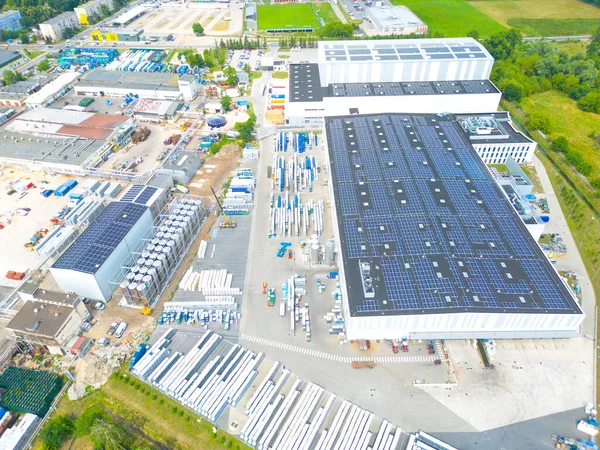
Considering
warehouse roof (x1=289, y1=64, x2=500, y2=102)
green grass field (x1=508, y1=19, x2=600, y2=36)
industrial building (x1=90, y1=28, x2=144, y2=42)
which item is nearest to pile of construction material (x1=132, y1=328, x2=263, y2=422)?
warehouse roof (x1=289, y1=64, x2=500, y2=102)

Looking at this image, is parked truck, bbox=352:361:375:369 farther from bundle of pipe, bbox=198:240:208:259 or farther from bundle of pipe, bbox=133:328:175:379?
bundle of pipe, bbox=198:240:208:259

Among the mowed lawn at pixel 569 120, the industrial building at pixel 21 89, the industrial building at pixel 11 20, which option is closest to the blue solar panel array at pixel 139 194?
the industrial building at pixel 21 89

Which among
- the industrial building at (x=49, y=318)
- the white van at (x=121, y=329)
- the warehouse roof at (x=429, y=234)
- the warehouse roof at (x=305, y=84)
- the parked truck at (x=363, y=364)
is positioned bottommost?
the white van at (x=121, y=329)

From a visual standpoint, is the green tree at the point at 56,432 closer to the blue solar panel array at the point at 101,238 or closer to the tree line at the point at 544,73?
the blue solar panel array at the point at 101,238

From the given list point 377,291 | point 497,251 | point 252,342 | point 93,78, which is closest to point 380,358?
point 377,291

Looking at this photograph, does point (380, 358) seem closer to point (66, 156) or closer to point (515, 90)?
point (66, 156)

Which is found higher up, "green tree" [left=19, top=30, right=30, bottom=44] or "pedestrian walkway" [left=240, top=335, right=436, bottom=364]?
"green tree" [left=19, top=30, right=30, bottom=44]

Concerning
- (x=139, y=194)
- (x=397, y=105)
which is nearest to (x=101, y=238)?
(x=139, y=194)
